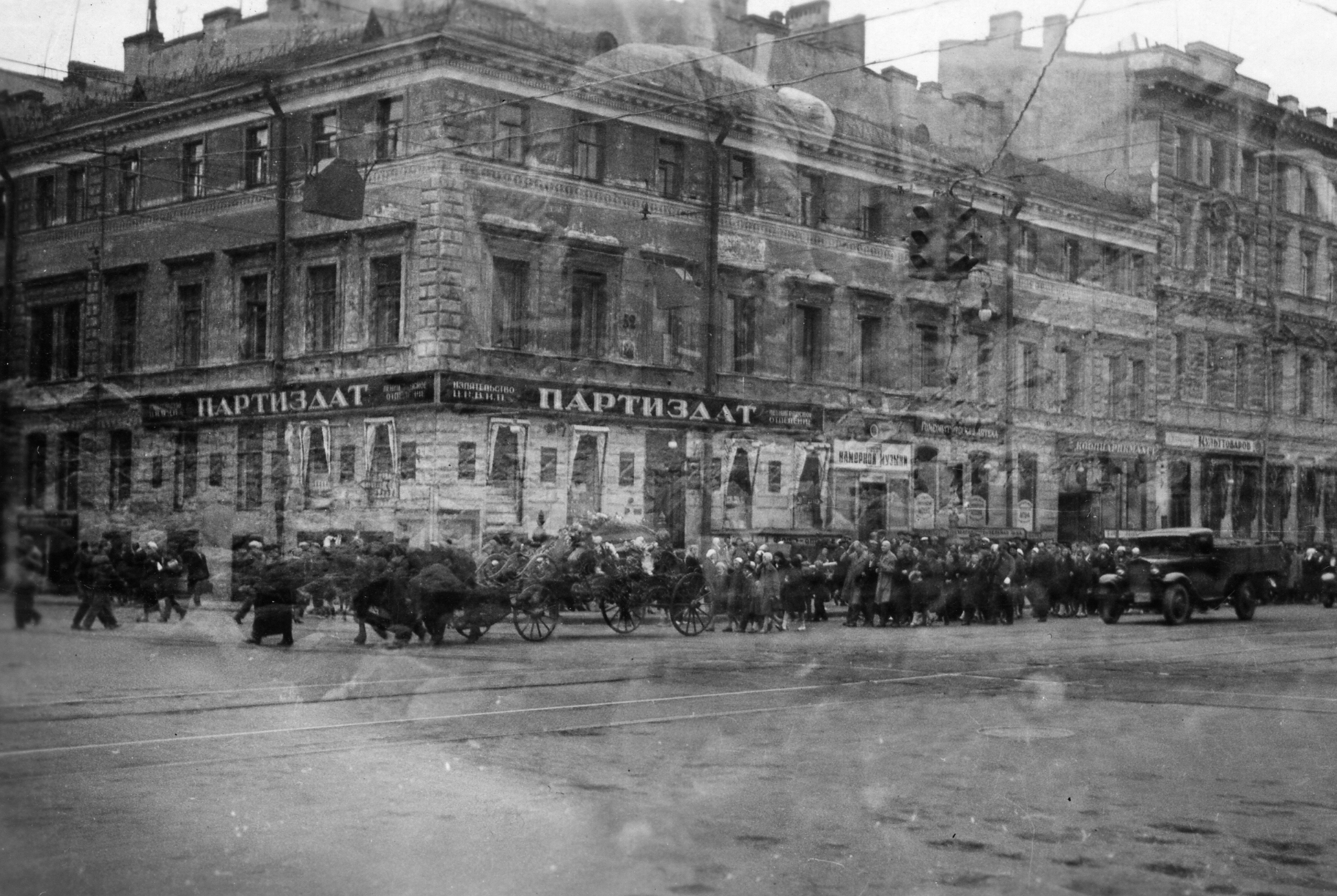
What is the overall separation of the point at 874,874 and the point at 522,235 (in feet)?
12.0

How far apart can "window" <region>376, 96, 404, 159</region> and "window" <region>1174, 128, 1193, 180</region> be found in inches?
197

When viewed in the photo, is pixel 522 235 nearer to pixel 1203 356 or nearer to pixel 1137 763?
pixel 1137 763

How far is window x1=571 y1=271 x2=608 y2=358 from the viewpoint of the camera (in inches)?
306

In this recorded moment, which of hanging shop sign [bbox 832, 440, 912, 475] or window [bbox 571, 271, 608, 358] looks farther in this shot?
hanging shop sign [bbox 832, 440, 912, 475]

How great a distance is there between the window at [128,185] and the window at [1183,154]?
629 cm

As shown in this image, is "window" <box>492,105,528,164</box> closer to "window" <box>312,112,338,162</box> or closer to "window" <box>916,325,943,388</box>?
"window" <box>312,112,338,162</box>

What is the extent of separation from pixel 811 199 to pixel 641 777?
13.7 ft

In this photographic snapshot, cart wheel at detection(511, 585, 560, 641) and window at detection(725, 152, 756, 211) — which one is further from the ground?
window at detection(725, 152, 756, 211)

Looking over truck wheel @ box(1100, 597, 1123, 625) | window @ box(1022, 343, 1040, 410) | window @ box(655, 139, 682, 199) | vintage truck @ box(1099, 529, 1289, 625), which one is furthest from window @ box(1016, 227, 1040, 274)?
truck wheel @ box(1100, 597, 1123, 625)

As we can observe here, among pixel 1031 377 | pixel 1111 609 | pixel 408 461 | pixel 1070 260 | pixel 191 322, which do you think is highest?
pixel 1070 260

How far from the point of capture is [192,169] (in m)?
5.25

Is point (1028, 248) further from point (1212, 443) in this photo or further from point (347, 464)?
point (347, 464)

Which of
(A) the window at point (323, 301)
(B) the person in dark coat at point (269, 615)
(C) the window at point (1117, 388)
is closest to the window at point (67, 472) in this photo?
(A) the window at point (323, 301)

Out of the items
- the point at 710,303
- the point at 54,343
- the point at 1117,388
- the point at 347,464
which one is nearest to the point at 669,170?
the point at 710,303
